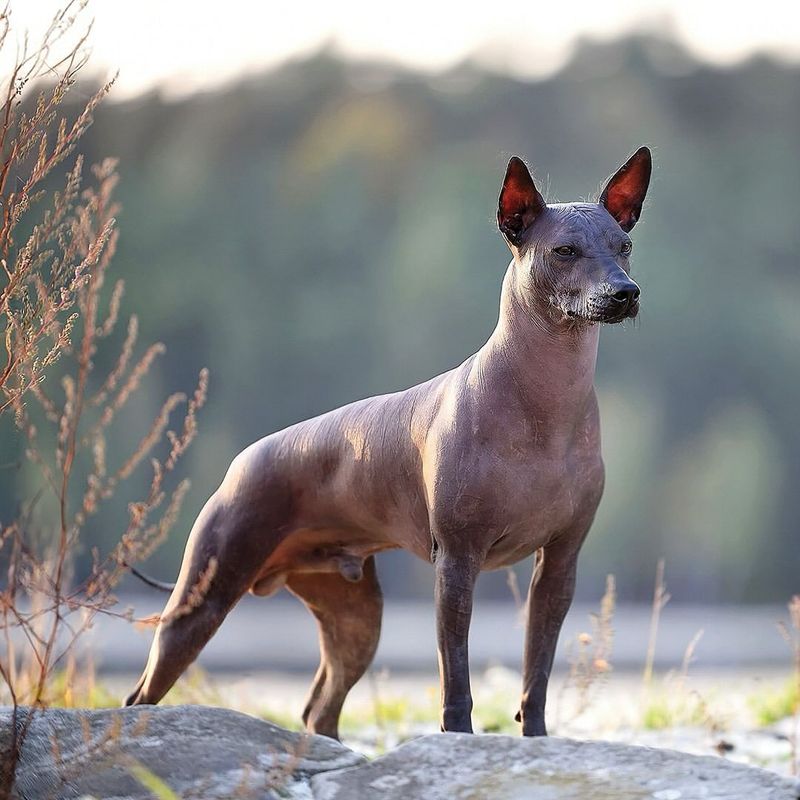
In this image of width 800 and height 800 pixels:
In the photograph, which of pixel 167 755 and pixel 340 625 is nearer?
pixel 167 755

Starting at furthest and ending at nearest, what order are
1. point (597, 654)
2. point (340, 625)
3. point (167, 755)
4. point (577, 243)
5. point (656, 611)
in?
1. point (656, 611)
2. point (597, 654)
3. point (340, 625)
4. point (577, 243)
5. point (167, 755)

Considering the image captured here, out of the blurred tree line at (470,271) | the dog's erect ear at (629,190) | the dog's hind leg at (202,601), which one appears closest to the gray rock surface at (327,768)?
the dog's hind leg at (202,601)

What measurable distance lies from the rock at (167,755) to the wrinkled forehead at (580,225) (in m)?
1.43

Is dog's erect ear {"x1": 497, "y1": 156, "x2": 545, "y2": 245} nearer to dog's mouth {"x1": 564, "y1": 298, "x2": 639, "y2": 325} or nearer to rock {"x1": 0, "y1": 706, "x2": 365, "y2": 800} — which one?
dog's mouth {"x1": 564, "y1": 298, "x2": 639, "y2": 325}

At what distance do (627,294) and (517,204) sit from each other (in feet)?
1.72

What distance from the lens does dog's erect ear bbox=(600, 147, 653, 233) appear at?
3842mm

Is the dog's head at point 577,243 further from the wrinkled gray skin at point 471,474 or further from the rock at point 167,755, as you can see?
the rock at point 167,755

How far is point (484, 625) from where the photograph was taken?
64.1 feet

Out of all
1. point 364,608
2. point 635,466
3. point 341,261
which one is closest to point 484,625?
point 635,466

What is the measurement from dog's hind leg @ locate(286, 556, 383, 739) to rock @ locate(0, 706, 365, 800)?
125 cm

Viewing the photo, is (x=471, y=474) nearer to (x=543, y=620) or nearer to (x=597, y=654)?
(x=543, y=620)

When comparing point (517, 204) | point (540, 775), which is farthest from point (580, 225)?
point (540, 775)

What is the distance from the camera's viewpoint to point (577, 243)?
3559 mm

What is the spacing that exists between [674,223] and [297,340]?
24.2ft
